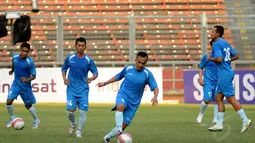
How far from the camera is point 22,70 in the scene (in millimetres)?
15969

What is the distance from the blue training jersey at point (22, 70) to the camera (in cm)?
1591

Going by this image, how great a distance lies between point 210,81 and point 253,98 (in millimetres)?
11375

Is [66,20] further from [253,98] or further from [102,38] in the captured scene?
[253,98]

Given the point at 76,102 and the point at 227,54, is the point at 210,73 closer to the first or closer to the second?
the point at 227,54

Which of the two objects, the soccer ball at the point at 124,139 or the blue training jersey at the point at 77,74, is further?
the blue training jersey at the point at 77,74

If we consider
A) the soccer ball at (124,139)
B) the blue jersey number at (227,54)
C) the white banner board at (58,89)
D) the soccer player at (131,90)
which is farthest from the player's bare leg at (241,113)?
the white banner board at (58,89)

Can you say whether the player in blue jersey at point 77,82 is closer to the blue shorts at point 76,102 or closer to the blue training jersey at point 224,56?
the blue shorts at point 76,102

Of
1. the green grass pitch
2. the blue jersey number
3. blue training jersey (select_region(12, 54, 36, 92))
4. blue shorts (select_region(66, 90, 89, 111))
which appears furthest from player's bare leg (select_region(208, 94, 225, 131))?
blue training jersey (select_region(12, 54, 36, 92))

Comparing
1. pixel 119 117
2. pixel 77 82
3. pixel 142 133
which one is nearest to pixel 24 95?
pixel 77 82

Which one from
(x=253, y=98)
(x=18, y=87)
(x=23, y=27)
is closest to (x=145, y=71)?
(x=18, y=87)

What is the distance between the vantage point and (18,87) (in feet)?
53.0

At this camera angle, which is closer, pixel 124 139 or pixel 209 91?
pixel 124 139

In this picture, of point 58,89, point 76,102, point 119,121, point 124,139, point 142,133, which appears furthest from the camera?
point 58,89

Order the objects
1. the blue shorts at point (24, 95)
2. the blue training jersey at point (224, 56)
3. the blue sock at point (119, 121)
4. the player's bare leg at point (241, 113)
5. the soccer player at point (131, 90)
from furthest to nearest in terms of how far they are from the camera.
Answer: the blue shorts at point (24, 95)
the blue training jersey at point (224, 56)
the player's bare leg at point (241, 113)
the soccer player at point (131, 90)
the blue sock at point (119, 121)
